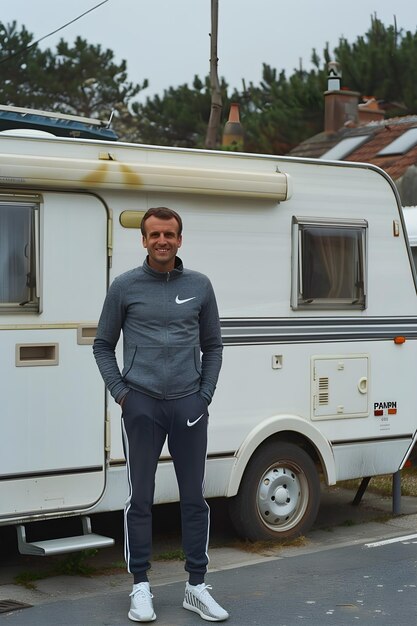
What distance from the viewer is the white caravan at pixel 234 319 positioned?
6.40 metres

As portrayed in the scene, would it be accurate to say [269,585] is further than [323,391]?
No

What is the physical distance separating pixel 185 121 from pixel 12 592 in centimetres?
3151

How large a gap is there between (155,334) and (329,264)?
2.38 metres

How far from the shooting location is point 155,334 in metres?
5.70

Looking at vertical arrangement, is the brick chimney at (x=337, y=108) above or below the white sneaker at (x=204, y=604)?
above

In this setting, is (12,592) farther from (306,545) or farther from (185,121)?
(185,121)

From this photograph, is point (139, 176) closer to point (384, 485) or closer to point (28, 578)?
point (28, 578)

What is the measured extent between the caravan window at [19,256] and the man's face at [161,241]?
38.4 inches

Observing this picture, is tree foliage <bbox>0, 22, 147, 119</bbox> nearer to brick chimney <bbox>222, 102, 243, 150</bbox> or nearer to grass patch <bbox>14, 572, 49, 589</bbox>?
brick chimney <bbox>222, 102, 243, 150</bbox>

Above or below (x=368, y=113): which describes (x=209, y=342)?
below

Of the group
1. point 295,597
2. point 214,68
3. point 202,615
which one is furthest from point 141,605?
point 214,68

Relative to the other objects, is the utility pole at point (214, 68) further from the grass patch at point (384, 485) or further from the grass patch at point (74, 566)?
the grass patch at point (74, 566)

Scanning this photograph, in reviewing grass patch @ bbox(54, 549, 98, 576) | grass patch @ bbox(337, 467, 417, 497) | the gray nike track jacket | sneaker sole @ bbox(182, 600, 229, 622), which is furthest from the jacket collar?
grass patch @ bbox(337, 467, 417, 497)

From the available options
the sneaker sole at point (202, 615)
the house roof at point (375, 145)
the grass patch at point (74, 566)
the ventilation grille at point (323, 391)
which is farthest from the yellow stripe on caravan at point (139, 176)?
the house roof at point (375, 145)
